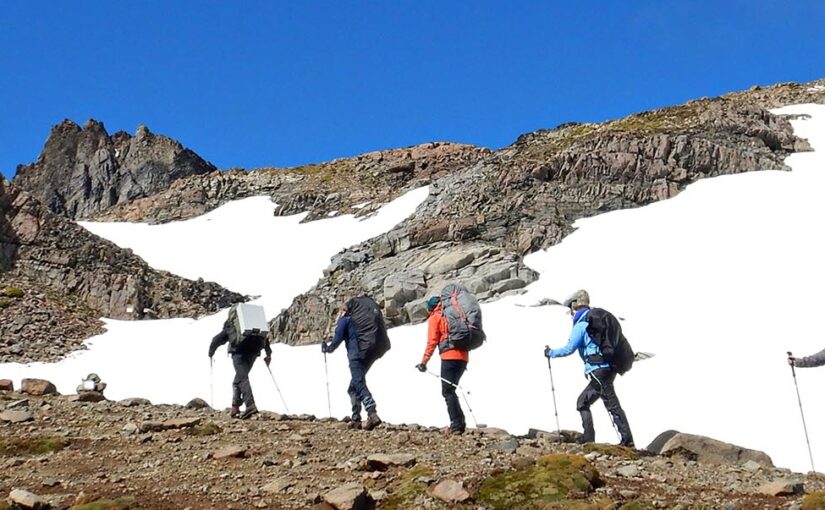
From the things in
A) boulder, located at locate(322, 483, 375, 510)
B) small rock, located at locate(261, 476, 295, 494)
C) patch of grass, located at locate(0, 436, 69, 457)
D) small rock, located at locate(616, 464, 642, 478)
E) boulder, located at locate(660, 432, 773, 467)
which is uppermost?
patch of grass, located at locate(0, 436, 69, 457)

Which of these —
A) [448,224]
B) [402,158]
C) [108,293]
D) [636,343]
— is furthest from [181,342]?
[402,158]

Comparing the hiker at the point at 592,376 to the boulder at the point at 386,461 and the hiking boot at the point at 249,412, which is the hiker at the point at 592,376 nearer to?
the boulder at the point at 386,461

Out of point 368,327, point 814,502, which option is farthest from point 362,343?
point 814,502

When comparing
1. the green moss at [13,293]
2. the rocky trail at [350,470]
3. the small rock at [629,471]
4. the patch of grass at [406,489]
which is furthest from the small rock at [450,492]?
the green moss at [13,293]

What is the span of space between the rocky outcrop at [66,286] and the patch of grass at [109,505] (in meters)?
29.7

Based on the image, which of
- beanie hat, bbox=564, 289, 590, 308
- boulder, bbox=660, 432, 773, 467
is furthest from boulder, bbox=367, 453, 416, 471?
boulder, bbox=660, 432, 773, 467

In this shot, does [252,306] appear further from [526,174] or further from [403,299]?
[526,174]

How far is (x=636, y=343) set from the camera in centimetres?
2400

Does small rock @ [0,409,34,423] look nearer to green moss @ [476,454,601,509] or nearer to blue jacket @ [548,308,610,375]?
green moss @ [476,454,601,509]

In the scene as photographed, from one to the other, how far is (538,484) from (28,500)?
5.61 meters

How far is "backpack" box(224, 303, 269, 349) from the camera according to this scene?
49.1 feet

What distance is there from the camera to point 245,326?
1492cm

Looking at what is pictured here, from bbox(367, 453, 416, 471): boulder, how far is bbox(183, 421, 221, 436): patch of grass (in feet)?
13.8

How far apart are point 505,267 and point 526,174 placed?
13999 mm
